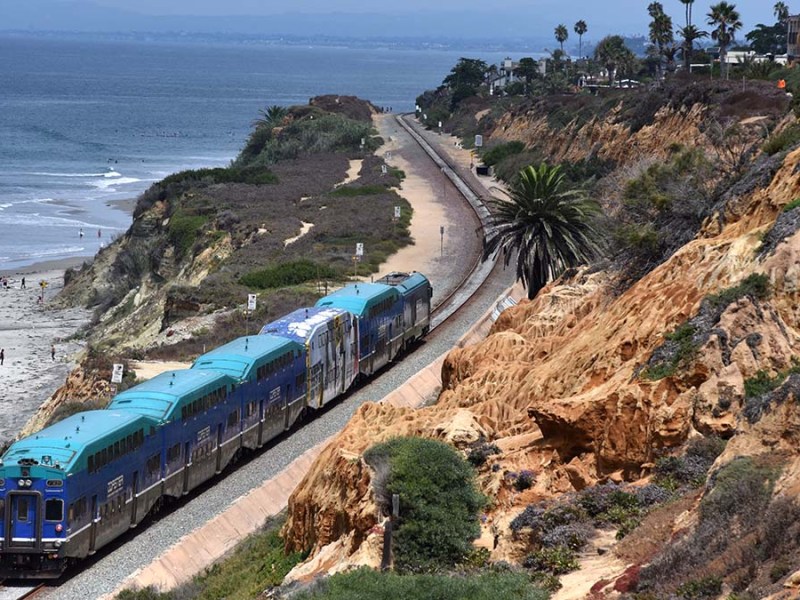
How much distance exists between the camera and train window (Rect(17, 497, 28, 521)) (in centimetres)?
2423

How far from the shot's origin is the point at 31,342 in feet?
211

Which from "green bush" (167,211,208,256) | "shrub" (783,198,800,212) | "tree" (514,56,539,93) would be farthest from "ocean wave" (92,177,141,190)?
"shrub" (783,198,800,212)

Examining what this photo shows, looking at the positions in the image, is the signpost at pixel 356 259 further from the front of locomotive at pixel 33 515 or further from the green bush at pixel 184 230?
the front of locomotive at pixel 33 515

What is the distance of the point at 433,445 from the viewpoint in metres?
22.2

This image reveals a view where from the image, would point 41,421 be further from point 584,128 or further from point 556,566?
point 584,128

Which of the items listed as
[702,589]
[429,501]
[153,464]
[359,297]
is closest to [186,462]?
[153,464]

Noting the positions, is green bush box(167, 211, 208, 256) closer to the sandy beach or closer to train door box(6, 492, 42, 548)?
the sandy beach

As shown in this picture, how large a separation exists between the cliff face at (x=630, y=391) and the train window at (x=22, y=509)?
14.7ft

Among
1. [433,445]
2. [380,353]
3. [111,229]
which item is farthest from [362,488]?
[111,229]

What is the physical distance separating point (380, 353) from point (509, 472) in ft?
60.9

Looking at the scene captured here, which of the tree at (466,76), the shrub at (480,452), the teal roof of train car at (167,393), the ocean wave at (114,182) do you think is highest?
the tree at (466,76)

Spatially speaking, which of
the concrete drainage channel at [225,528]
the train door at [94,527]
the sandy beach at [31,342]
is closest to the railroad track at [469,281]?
the concrete drainage channel at [225,528]

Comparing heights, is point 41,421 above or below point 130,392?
below

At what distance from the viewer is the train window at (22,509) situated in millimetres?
24234
